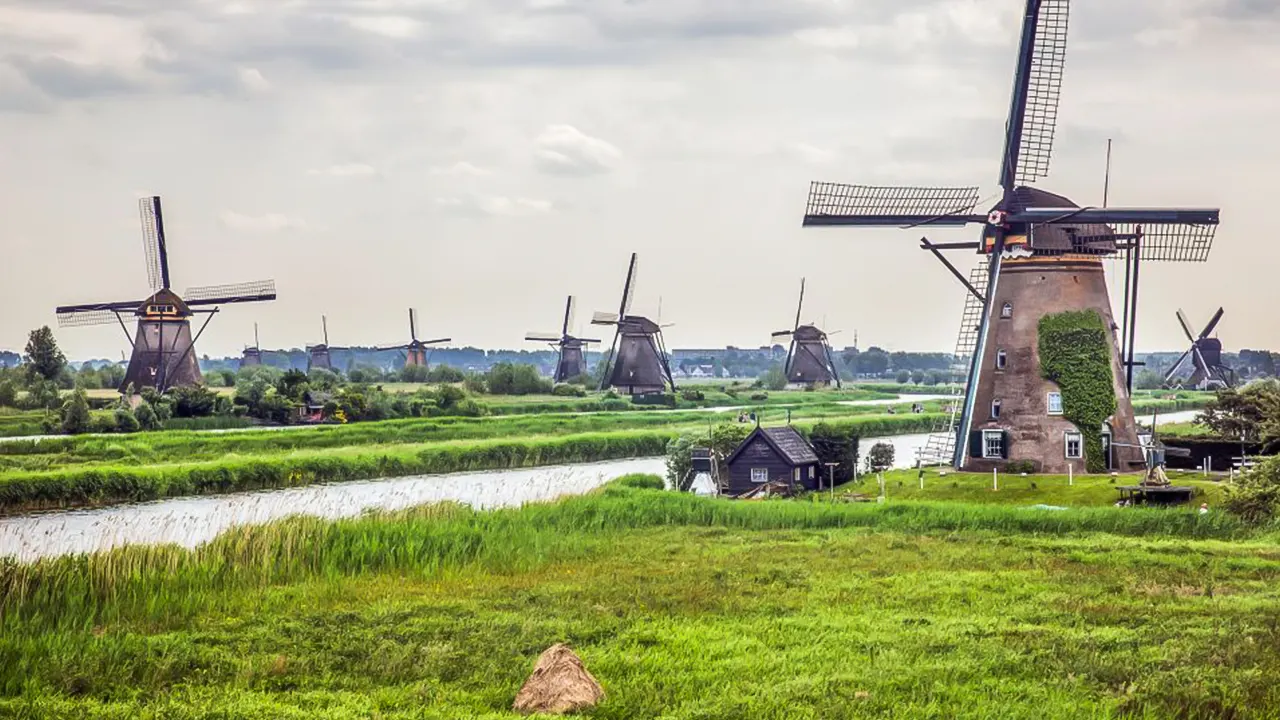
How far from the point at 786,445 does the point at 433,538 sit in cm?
1594

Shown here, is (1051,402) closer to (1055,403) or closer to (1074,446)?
(1055,403)

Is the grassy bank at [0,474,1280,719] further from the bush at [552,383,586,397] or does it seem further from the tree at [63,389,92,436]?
the bush at [552,383,586,397]

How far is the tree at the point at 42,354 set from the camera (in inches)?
3004

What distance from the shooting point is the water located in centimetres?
2622

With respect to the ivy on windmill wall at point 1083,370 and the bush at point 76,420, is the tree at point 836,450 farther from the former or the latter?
the bush at point 76,420

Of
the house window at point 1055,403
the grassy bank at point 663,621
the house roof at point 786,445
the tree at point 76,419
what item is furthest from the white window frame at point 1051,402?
the tree at point 76,419

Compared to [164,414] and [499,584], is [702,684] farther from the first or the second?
[164,414]

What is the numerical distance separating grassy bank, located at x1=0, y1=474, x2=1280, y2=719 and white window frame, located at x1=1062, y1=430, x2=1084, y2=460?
7578 mm

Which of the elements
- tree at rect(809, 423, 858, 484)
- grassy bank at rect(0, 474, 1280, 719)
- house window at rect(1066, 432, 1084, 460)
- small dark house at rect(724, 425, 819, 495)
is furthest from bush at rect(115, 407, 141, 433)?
house window at rect(1066, 432, 1084, 460)

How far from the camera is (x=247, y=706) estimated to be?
12.1 meters

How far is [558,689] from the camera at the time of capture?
478 inches

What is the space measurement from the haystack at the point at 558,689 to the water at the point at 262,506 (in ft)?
39.2

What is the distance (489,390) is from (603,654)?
2951 inches

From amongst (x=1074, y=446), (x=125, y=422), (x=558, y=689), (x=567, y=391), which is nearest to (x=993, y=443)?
(x=1074, y=446)
